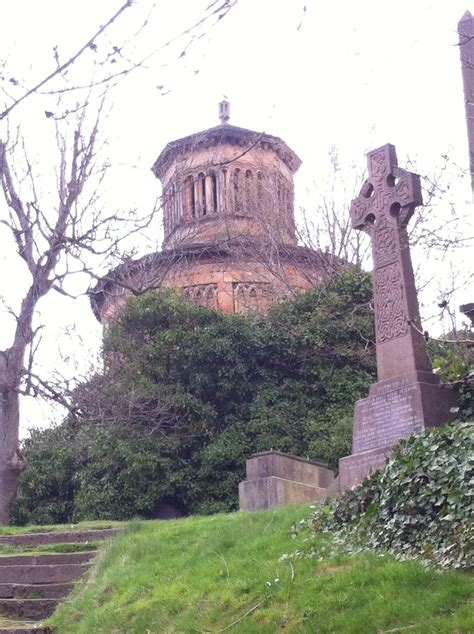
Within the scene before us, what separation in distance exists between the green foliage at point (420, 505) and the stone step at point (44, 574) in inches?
129

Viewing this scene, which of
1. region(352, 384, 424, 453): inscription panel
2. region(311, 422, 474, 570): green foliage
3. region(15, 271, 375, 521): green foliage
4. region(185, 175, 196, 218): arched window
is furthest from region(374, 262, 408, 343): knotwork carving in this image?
region(185, 175, 196, 218): arched window

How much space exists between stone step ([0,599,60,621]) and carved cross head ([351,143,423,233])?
21.6 feet

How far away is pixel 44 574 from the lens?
38.8 feet

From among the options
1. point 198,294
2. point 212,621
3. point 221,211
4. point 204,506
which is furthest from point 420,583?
point 221,211

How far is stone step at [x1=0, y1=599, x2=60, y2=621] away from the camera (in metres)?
10.8

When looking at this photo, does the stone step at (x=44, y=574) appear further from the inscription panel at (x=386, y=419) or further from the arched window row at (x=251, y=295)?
the arched window row at (x=251, y=295)

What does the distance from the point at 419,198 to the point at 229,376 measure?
9.73 meters

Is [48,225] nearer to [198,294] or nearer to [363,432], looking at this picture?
[363,432]

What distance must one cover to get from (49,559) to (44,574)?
1.96 feet

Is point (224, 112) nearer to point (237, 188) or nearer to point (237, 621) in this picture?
point (237, 188)

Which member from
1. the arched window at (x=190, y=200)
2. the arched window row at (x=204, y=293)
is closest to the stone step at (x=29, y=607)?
the arched window row at (x=204, y=293)

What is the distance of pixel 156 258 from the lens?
23.5 meters

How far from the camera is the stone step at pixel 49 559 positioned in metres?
12.3

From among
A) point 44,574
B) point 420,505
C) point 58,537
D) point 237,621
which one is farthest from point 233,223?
point 237,621
